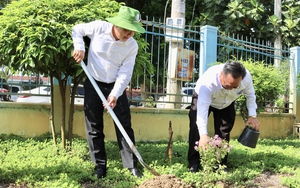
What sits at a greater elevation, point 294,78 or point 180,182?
point 294,78

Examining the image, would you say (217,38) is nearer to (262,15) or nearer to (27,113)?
Answer: (27,113)

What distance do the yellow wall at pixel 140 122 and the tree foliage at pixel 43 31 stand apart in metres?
1.14

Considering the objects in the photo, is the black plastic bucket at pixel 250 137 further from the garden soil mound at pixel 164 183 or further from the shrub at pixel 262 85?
the shrub at pixel 262 85

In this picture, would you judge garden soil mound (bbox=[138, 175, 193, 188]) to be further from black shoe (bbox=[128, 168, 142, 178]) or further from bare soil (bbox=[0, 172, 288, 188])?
black shoe (bbox=[128, 168, 142, 178])

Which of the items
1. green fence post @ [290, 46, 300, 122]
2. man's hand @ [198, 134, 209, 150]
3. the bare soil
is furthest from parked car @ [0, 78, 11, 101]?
green fence post @ [290, 46, 300, 122]

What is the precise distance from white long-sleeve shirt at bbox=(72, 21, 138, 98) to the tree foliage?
24cm

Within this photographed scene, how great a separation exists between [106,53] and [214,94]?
1231 mm

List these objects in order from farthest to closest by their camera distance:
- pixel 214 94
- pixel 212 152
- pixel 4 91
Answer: pixel 4 91, pixel 214 94, pixel 212 152

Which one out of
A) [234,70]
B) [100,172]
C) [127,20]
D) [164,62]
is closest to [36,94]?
[100,172]

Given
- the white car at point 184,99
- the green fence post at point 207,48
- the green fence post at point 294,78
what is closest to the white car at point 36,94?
the white car at point 184,99

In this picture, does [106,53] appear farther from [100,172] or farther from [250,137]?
[250,137]

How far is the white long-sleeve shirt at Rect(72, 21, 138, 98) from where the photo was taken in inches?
129

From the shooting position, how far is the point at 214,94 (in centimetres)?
352

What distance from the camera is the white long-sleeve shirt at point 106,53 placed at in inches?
129
